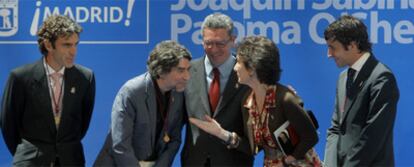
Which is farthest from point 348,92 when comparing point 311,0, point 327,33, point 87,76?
point 87,76

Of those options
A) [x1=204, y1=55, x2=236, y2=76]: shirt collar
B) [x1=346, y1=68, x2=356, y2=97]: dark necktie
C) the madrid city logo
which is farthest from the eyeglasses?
the madrid city logo

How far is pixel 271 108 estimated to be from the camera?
4.36 meters

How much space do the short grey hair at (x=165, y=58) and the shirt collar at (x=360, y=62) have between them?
0.99 metres

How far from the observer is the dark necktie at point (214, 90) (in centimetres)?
479

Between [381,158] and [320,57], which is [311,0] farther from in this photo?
[381,158]

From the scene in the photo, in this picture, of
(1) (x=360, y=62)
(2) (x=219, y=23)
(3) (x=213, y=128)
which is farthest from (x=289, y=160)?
(2) (x=219, y=23)

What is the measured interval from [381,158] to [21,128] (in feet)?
7.05

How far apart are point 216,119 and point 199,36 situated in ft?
3.34

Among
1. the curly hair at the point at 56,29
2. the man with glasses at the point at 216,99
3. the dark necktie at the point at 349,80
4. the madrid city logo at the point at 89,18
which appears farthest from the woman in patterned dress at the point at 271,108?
the madrid city logo at the point at 89,18

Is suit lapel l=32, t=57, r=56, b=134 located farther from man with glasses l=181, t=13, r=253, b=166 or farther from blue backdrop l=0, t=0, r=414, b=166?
blue backdrop l=0, t=0, r=414, b=166

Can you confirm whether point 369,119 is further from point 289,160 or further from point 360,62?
point 289,160

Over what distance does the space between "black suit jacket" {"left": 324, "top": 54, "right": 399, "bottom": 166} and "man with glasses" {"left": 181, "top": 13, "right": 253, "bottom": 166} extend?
0.60m

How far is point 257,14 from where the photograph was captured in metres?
5.52

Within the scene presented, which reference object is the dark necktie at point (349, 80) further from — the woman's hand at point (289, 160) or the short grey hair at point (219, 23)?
the short grey hair at point (219, 23)
